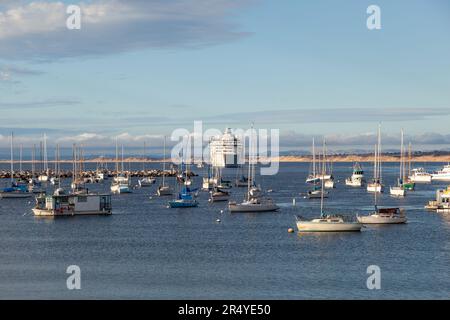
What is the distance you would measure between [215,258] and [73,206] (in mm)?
37812

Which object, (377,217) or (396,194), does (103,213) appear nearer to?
(377,217)

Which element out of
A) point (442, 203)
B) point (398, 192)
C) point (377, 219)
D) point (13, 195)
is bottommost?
point (13, 195)

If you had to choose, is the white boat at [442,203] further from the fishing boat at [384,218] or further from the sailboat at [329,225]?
the sailboat at [329,225]

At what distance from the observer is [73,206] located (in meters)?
94.1

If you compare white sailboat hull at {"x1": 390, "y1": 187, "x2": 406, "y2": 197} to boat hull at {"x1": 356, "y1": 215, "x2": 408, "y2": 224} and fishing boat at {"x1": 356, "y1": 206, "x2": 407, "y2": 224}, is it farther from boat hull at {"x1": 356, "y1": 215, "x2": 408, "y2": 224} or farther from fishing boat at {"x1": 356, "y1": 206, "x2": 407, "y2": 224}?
boat hull at {"x1": 356, "y1": 215, "x2": 408, "y2": 224}

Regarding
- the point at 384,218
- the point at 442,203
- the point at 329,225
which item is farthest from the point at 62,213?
the point at 442,203

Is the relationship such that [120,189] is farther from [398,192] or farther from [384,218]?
[384,218]

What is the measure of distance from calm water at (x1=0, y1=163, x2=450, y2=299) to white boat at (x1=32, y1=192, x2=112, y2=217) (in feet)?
6.76

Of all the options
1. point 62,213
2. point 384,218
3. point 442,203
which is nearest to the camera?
point 384,218

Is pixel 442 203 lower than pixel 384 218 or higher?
higher

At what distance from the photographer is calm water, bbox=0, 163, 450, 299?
47500 millimetres
